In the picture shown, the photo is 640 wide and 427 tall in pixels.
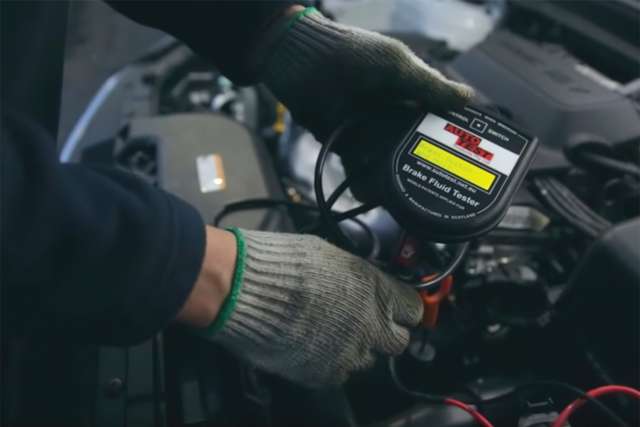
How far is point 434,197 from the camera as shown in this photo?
22.1 inches

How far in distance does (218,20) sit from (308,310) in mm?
379

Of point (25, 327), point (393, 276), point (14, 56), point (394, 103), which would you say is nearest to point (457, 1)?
point (394, 103)

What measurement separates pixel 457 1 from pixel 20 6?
1344 millimetres

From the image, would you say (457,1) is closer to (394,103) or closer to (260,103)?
(260,103)

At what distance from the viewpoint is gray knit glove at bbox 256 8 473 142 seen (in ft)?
1.99

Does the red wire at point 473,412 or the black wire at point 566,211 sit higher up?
the black wire at point 566,211

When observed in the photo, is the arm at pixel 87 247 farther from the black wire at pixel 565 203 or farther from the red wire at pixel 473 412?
the black wire at pixel 565 203

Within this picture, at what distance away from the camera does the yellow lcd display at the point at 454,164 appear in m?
0.58

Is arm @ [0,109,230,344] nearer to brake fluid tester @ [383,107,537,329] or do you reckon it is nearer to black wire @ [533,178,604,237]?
brake fluid tester @ [383,107,537,329]

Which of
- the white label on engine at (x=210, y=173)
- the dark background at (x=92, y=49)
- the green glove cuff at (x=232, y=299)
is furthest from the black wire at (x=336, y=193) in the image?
the dark background at (x=92, y=49)

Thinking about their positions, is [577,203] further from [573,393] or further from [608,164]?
[573,393]

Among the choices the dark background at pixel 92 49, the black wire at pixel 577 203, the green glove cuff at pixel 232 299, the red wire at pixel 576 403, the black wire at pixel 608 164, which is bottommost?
the dark background at pixel 92 49

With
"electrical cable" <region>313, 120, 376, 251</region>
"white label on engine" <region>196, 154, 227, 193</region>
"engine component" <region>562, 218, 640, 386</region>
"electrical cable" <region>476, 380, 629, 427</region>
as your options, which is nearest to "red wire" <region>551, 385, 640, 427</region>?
"electrical cable" <region>476, 380, 629, 427</region>

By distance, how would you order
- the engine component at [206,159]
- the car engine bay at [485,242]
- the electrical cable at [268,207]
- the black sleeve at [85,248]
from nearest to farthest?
1. the black sleeve at [85,248]
2. the car engine bay at [485,242]
3. the electrical cable at [268,207]
4. the engine component at [206,159]
